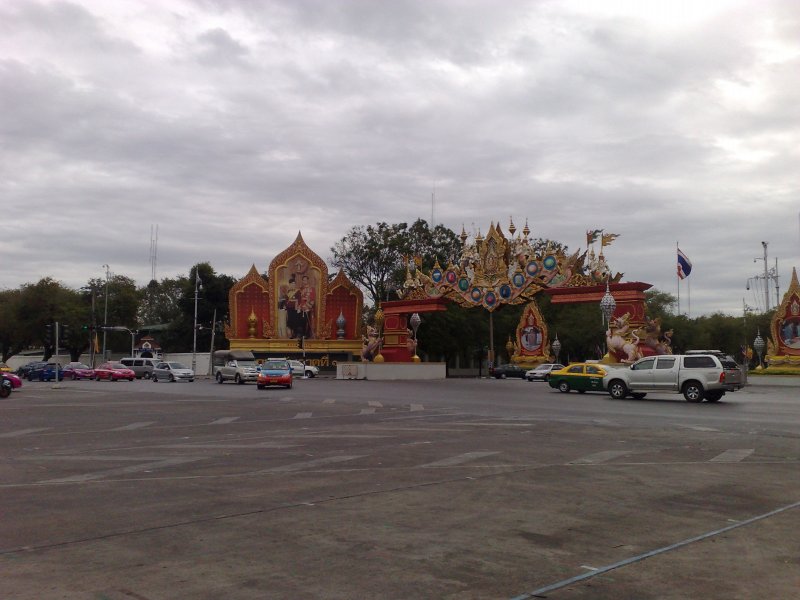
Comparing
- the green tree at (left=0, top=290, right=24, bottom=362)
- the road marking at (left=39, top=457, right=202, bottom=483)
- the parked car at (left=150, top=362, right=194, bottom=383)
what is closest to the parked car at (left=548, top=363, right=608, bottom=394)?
the road marking at (left=39, top=457, right=202, bottom=483)

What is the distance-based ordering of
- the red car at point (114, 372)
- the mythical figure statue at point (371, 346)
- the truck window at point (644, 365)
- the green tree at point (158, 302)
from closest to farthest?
the truck window at point (644, 365) → the red car at point (114, 372) → the mythical figure statue at point (371, 346) → the green tree at point (158, 302)

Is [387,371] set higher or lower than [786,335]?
lower

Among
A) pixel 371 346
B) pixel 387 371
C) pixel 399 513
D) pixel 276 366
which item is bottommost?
pixel 387 371

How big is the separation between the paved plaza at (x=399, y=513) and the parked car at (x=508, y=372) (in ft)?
144

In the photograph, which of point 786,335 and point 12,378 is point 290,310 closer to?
point 12,378

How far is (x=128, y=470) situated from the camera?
11469 millimetres

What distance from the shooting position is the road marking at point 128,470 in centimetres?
1067

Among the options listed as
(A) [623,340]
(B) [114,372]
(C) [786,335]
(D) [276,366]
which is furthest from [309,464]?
(C) [786,335]

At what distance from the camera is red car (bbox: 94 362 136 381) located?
54969mm

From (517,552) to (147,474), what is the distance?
6.26 metres

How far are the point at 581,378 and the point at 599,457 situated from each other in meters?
21.9

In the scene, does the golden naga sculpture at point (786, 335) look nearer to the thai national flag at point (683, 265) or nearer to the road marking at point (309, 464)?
the thai national flag at point (683, 265)

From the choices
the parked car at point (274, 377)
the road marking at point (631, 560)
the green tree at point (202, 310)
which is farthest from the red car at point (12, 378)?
the green tree at point (202, 310)

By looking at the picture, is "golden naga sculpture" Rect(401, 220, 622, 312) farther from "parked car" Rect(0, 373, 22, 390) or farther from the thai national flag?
"parked car" Rect(0, 373, 22, 390)
